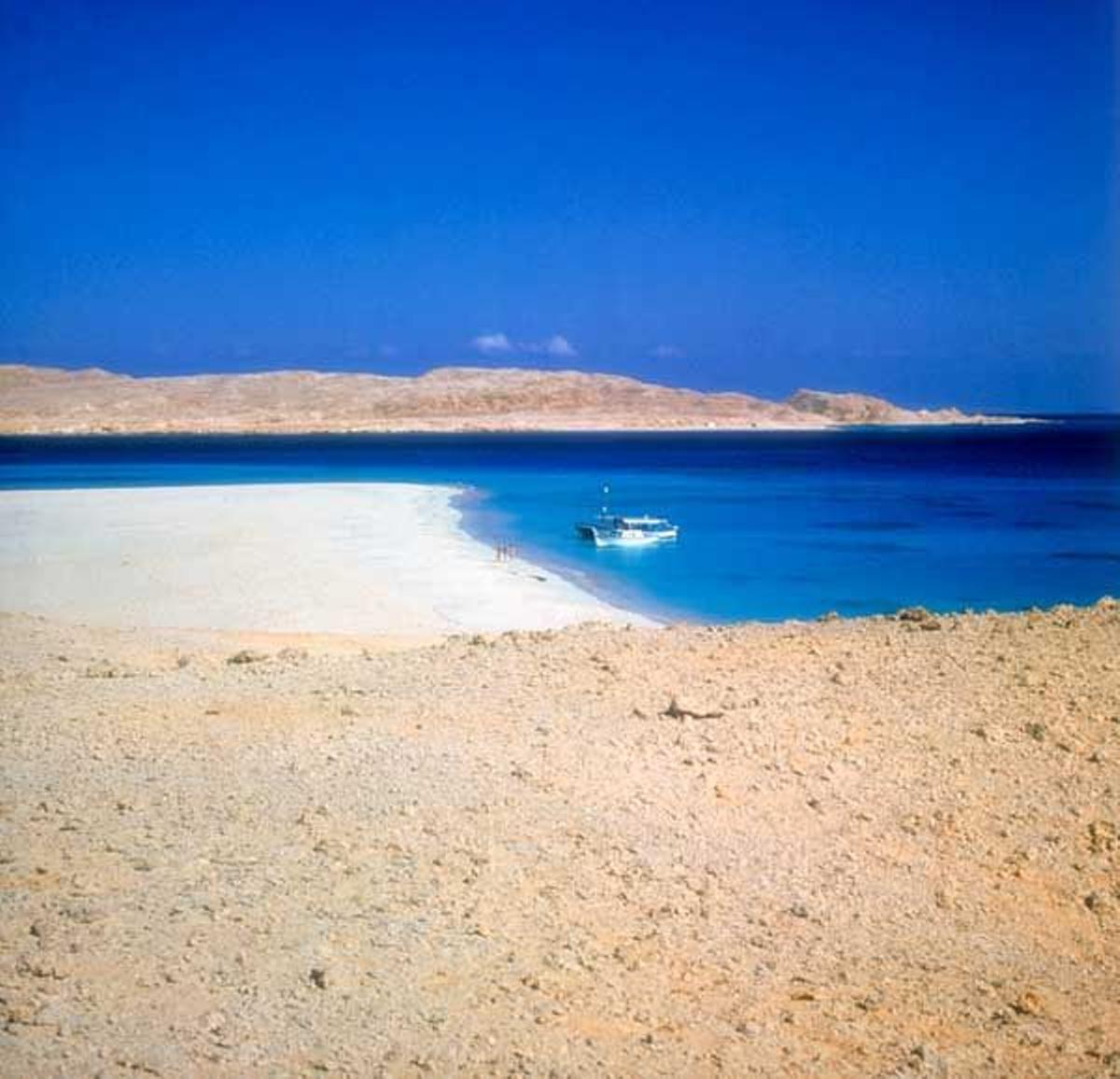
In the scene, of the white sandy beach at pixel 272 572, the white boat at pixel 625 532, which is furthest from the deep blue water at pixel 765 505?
the white sandy beach at pixel 272 572

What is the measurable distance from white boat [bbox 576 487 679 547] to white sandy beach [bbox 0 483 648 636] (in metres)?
4.41

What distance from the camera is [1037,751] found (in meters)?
7.36

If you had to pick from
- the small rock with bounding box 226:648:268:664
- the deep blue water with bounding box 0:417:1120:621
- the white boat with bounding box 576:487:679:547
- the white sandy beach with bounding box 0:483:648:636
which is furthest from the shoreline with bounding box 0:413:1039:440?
the small rock with bounding box 226:648:268:664

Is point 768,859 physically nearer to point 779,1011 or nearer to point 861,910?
point 861,910

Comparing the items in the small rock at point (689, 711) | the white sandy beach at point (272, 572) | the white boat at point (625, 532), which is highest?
the small rock at point (689, 711)

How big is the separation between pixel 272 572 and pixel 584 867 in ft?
77.7

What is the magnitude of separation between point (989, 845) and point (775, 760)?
138cm

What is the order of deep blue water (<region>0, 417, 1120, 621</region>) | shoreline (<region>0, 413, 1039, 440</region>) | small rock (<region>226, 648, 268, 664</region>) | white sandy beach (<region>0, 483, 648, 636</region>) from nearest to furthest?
small rock (<region>226, 648, 268, 664</region>) < white sandy beach (<region>0, 483, 648, 636</region>) < deep blue water (<region>0, 417, 1120, 621</region>) < shoreline (<region>0, 413, 1039, 440</region>)

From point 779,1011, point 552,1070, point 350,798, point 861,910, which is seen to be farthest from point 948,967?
point 350,798

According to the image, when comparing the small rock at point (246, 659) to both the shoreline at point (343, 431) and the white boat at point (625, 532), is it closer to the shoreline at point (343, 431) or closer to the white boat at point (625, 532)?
the white boat at point (625, 532)

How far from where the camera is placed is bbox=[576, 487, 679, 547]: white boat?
127ft

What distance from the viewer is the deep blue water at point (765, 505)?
30.4 m

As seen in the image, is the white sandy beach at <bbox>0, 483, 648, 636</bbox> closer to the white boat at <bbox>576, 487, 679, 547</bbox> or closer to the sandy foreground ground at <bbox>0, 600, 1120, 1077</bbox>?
the white boat at <bbox>576, 487, 679, 547</bbox>

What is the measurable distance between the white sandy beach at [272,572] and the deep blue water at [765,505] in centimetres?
305
